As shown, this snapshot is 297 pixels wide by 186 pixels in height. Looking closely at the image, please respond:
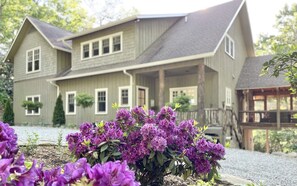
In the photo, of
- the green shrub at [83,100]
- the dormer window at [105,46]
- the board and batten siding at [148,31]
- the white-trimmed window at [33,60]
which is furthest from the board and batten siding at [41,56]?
the board and batten siding at [148,31]

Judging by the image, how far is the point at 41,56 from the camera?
18547 mm

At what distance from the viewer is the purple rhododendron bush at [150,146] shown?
2.73 metres

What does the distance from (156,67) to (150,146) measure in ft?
32.3

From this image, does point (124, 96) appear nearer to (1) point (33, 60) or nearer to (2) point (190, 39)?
(2) point (190, 39)

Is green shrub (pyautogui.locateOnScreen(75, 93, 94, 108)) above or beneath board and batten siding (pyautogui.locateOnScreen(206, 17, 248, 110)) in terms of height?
beneath

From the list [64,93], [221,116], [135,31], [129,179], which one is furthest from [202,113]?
[129,179]

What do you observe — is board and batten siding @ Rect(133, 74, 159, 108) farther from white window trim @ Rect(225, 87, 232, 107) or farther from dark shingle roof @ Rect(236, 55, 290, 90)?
dark shingle roof @ Rect(236, 55, 290, 90)

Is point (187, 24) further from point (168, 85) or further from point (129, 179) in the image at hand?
point (129, 179)

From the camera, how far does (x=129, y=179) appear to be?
3.66ft

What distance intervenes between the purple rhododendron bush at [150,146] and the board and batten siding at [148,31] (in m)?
11.4

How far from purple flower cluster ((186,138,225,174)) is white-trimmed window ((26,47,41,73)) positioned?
1779 cm

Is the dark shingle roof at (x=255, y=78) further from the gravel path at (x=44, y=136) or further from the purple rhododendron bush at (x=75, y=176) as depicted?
the purple rhododendron bush at (x=75, y=176)

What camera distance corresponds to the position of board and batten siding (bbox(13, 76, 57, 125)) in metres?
17.5

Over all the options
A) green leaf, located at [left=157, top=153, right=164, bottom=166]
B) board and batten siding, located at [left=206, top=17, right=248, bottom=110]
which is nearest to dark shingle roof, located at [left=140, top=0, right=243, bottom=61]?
board and batten siding, located at [left=206, top=17, right=248, bottom=110]
